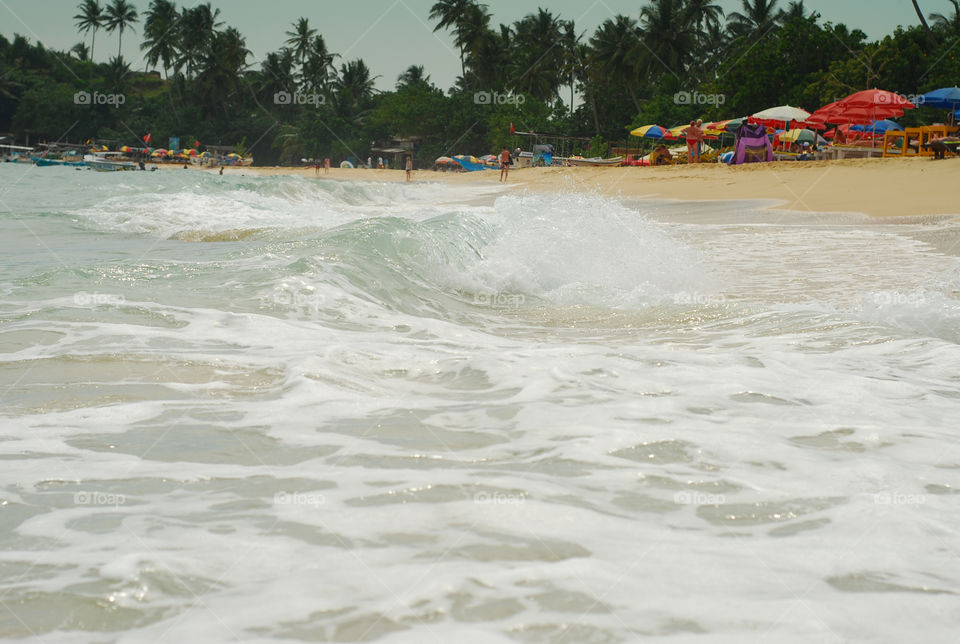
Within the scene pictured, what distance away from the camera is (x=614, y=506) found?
2605 millimetres

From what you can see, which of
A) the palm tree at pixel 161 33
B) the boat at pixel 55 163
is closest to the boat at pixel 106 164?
the boat at pixel 55 163

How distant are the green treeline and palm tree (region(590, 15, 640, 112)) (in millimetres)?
129

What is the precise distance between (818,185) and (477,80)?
2132 inches

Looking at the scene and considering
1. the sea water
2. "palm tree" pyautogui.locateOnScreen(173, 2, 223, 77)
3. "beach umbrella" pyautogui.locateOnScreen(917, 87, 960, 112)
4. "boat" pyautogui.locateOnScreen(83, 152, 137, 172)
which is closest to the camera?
the sea water

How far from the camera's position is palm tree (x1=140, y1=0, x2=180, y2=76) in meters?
75.6

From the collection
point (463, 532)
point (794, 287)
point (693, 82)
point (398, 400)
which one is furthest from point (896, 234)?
point (693, 82)

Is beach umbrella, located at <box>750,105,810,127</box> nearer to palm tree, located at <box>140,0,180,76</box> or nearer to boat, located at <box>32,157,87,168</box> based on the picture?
boat, located at <box>32,157,87,168</box>

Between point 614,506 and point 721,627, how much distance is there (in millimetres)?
707

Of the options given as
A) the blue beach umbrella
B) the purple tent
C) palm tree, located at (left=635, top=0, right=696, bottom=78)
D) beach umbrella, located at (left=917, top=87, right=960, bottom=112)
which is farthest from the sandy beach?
palm tree, located at (left=635, top=0, right=696, bottom=78)

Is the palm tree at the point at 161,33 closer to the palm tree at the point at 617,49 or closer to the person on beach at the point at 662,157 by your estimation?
the palm tree at the point at 617,49

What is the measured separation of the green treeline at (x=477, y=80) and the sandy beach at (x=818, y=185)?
12854mm

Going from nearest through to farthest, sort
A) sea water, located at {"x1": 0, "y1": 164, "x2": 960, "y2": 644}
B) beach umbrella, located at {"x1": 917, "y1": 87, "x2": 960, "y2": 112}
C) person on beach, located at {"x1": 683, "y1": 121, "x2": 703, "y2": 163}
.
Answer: sea water, located at {"x1": 0, "y1": 164, "x2": 960, "y2": 644}, beach umbrella, located at {"x1": 917, "y1": 87, "x2": 960, "y2": 112}, person on beach, located at {"x1": 683, "y1": 121, "x2": 703, "y2": 163}

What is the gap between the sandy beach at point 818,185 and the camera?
44.8 ft

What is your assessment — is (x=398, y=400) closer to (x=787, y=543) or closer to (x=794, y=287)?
(x=787, y=543)
